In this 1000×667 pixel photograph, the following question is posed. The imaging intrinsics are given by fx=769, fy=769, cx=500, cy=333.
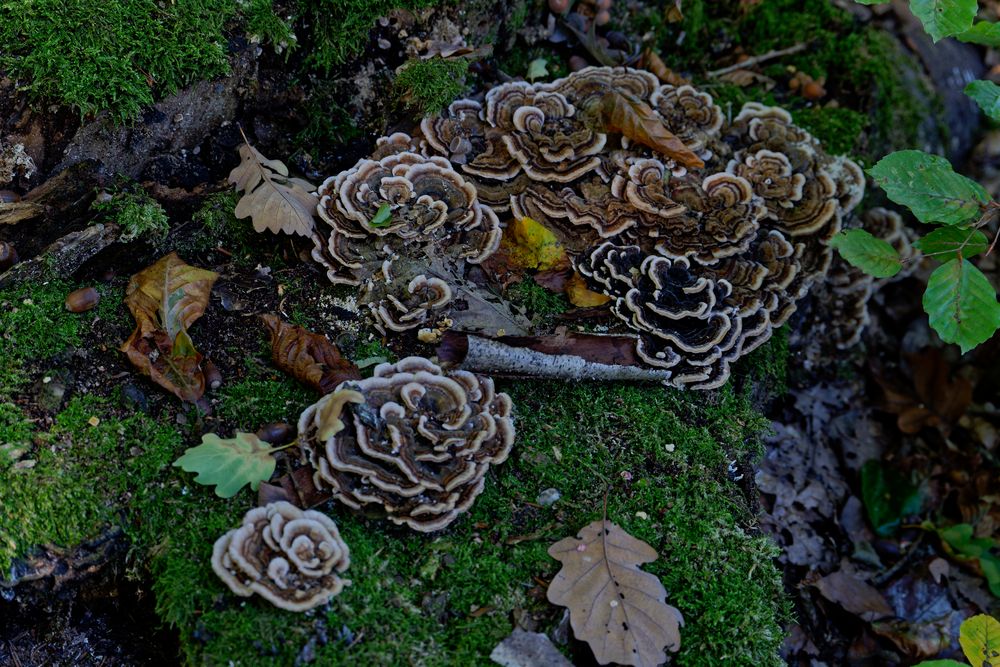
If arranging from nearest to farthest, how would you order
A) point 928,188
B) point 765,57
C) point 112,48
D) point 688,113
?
point 928,188, point 112,48, point 688,113, point 765,57

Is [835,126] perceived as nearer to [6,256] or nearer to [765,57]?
[765,57]

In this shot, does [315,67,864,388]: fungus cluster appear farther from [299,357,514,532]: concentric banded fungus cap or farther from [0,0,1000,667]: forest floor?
[299,357,514,532]: concentric banded fungus cap

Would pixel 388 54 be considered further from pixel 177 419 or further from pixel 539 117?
pixel 177 419

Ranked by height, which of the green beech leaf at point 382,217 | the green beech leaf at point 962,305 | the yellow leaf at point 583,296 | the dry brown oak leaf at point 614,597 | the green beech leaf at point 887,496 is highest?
the green beech leaf at point 962,305

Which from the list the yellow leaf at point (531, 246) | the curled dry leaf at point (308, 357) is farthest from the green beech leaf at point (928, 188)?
the curled dry leaf at point (308, 357)

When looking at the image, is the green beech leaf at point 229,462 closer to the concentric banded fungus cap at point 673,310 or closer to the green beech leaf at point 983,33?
the concentric banded fungus cap at point 673,310

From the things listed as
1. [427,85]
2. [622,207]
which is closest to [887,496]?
[622,207]
